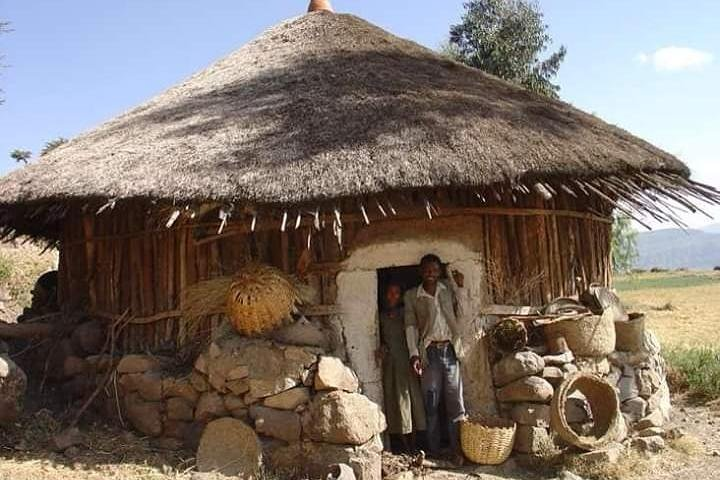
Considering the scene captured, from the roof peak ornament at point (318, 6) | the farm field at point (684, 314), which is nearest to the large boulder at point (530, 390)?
the farm field at point (684, 314)

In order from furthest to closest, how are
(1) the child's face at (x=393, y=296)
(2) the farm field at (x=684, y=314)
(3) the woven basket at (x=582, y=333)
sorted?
(2) the farm field at (x=684, y=314), (1) the child's face at (x=393, y=296), (3) the woven basket at (x=582, y=333)

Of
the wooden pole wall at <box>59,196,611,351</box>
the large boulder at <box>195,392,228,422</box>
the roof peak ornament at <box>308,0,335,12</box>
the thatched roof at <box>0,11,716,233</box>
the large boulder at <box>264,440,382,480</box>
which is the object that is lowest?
the large boulder at <box>264,440,382,480</box>

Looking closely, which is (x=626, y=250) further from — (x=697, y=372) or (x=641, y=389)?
(x=641, y=389)

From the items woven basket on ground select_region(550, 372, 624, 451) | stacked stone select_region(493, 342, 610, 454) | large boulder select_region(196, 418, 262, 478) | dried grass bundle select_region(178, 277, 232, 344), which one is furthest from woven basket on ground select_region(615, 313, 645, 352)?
dried grass bundle select_region(178, 277, 232, 344)

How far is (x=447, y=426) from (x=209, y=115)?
3.74 m

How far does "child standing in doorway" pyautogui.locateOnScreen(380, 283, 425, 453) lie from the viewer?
18.8 feet

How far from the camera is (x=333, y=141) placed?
5469mm

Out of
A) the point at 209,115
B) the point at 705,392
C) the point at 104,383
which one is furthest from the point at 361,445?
the point at 705,392

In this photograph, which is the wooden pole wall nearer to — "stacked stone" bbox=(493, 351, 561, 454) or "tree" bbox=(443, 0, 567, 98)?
"stacked stone" bbox=(493, 351, 561, 454)

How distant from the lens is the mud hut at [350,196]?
204 inches

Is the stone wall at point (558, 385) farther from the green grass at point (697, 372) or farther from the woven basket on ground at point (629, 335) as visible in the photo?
the green grass at point (697, 372)

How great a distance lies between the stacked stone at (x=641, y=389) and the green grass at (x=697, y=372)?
1778mm

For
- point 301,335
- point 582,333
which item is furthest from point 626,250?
point 301,335

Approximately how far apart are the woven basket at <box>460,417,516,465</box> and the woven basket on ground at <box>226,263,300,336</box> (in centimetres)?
172
